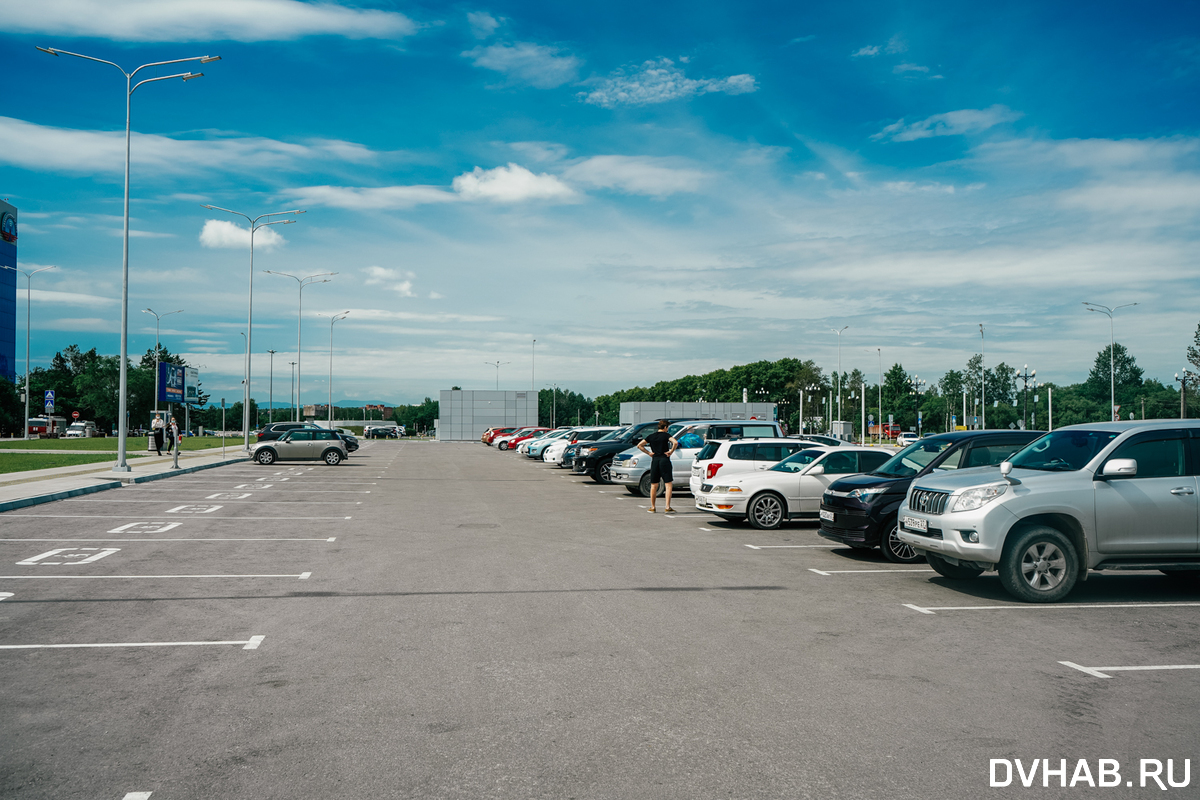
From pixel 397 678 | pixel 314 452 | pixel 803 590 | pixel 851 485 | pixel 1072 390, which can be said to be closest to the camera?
pixel 397 678

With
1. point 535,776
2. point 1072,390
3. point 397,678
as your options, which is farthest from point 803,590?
point 1072,390

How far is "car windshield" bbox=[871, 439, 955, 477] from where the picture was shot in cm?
1226

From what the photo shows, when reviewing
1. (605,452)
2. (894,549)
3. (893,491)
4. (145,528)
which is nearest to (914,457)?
(893,491)

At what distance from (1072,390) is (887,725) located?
547ft

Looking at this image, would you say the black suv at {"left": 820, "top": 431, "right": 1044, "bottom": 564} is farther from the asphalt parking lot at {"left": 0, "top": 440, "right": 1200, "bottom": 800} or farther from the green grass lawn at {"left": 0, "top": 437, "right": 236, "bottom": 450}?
the green grass lawn at {"left": 0, "top": 437, "right": 236, "bottom": 450}

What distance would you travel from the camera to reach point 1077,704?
5480 mm

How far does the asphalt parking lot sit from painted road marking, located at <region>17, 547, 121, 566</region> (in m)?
0.07

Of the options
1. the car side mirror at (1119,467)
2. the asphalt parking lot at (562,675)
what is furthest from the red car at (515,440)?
the car side mirror at (1119,467)

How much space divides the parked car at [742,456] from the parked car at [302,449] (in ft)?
80.0

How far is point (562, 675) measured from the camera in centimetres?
600

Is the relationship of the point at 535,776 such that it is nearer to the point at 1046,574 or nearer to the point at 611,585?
the point at 611,585

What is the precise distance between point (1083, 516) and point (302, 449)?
3449 centimetres

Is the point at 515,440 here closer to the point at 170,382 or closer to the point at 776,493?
the point at 170,382

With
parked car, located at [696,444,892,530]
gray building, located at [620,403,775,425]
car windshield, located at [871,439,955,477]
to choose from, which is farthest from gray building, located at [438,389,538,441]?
car windshield, located at [871,439,955,477]
